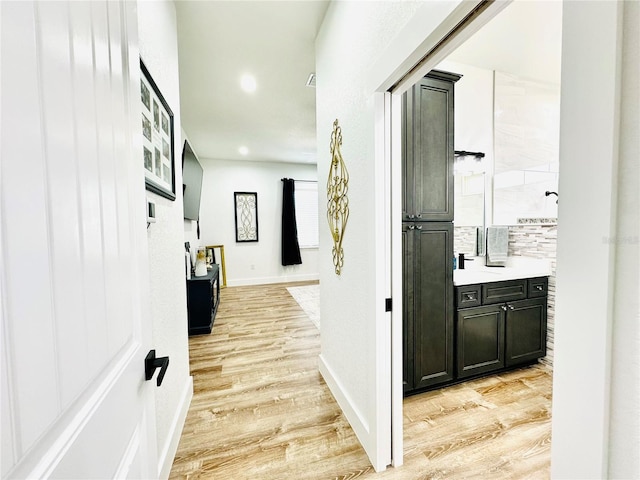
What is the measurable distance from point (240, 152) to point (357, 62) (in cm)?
418

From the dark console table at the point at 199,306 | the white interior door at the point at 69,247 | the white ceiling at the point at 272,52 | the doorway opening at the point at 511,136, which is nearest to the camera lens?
the white interior door at the point at 69,247

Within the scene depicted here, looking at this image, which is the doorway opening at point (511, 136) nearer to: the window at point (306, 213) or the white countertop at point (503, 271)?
the white countertop at point (503, 271)

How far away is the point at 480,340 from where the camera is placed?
2.11 metres

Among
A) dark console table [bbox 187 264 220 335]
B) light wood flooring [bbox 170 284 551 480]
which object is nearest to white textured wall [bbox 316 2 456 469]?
light wood flooring [bbox 170 284 551 480]

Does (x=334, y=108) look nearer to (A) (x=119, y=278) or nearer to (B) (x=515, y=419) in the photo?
(A) (x=119, y=278)

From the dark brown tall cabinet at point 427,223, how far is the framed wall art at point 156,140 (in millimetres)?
1448

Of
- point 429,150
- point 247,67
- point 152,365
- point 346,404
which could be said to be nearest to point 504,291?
point 429,150

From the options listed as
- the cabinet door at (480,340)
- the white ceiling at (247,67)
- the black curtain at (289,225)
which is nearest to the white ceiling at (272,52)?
the white ceiling at (247,67)

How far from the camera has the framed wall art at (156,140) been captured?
1201 mm

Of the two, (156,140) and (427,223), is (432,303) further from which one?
(156,140)

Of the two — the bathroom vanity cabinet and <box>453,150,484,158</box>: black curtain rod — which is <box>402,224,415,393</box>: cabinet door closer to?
the bathroom vanity cabinet

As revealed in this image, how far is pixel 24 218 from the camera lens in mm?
340

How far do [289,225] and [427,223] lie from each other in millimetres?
4424

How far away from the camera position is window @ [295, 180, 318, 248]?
6285mm
